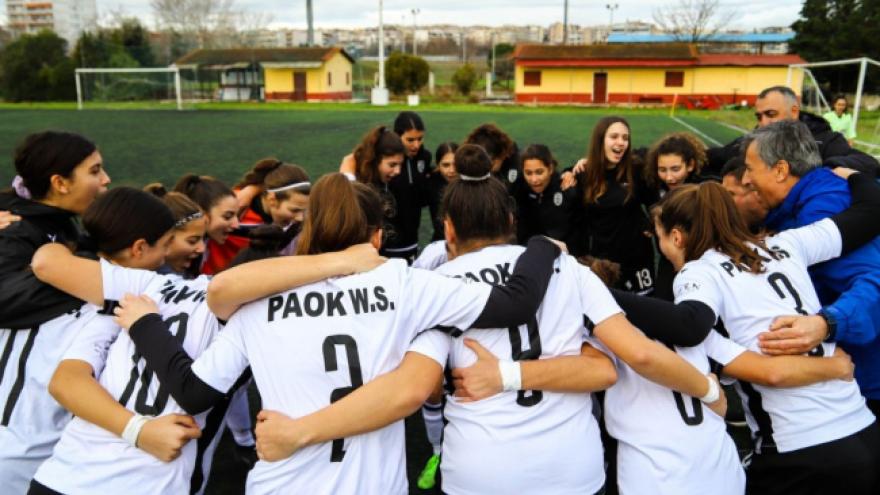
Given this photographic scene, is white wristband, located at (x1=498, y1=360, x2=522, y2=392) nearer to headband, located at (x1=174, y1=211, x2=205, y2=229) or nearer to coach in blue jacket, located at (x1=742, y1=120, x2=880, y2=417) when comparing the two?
coach in blue jacket, located at (x1=742, y1=120, x2=880, y2=417)

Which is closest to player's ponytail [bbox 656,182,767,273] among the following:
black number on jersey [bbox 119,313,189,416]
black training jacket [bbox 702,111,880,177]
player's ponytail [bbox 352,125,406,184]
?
black training jacket [bbox 702,111,880,177]

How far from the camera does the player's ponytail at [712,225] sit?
2.60m

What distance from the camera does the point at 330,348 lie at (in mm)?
2029

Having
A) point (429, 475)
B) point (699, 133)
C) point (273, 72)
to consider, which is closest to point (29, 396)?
point (429, 475)

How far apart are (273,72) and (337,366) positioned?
52.8 meters

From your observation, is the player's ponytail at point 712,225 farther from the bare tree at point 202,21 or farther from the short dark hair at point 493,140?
the bare tree at point 202,21

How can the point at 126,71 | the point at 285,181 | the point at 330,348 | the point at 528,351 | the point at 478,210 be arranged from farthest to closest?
the point at 126,71 → the point at 285,181 → the point at 478,210 → the point at 528,351 → the point at 330,348

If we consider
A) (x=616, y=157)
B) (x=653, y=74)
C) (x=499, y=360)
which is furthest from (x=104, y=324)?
(x=653, y=74)

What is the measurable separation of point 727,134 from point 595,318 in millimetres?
22633

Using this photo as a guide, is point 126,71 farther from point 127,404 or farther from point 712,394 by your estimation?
point 712,394

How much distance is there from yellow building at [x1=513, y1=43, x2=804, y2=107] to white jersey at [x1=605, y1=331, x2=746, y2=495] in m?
46.7

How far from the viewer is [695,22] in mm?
Answer: 66812

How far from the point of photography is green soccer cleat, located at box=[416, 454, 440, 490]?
3322mm

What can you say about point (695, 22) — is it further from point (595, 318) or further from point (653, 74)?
point (595, 318)
